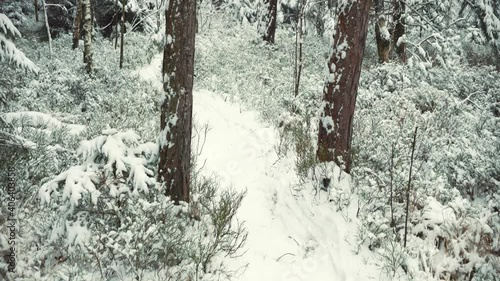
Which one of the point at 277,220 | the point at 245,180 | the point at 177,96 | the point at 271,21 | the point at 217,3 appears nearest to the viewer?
the point at 177,96

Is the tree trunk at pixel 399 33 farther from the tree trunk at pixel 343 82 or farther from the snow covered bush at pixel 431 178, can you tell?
the tree trunk at pixel 343 82

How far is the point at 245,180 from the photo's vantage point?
18.9 ft

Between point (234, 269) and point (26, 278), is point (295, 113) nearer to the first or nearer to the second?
point (234, 269)

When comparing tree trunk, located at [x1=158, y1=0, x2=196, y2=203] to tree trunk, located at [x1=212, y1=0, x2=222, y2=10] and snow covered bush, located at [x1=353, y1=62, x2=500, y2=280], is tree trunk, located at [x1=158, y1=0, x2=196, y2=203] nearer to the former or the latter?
snow covered bush, located at [x1=353, y1=62, x2=500, y2=280]

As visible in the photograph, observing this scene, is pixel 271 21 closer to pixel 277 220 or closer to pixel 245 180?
pixel 245 180

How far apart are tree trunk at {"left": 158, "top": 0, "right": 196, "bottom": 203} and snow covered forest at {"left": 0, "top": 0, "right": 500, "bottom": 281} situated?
2cm

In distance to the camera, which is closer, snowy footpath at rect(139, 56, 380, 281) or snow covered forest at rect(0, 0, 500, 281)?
snow covered forest at rect(0, 0, 500, 281)

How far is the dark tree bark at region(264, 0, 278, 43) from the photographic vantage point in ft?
48.0

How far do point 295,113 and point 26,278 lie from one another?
6.36 meters

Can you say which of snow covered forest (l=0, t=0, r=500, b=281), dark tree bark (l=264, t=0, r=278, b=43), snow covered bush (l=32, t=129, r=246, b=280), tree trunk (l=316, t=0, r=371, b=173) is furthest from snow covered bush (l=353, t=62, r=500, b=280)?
dark tree bark (l=264, t=0, r=278, b=43)

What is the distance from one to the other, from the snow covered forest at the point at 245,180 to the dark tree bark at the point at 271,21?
661 centimetres

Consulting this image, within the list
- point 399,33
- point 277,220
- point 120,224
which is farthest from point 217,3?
point 120,224

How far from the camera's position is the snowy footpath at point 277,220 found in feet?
12.7

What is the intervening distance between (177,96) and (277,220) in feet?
7.18
